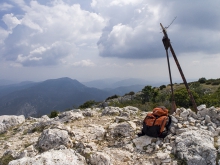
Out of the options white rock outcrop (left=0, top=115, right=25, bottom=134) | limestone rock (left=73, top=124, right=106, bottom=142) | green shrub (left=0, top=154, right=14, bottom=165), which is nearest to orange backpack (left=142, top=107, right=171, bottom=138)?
limestone rock (left=73, top=124, right=106, bottom=142)

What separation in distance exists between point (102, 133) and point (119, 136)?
909mm

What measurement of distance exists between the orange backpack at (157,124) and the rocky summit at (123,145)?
0.79ft

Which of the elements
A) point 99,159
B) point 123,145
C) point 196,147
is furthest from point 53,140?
point 196,147

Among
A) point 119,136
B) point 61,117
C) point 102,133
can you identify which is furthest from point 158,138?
point 61,117

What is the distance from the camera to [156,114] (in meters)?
9.34

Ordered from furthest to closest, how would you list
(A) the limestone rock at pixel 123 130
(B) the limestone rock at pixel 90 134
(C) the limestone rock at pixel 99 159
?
(A) the limestone rock at pixel 123 130, (B) the limestone rock at pixel 90 134, (C) the limestone rock at pixel 99 159

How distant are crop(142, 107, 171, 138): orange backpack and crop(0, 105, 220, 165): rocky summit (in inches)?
9.4

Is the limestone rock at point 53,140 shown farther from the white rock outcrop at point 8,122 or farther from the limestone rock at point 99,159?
the white rock outcrop at point 8,122

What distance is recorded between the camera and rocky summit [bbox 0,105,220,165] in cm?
706

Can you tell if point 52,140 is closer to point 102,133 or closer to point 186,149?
point 102,133

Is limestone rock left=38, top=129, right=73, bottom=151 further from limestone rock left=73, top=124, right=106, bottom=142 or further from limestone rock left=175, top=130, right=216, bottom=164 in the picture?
limestone rock left=175, top=130, right=216, bottom=164

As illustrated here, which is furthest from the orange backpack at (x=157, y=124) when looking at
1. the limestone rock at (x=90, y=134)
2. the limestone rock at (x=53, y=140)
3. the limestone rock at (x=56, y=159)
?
the limestone rock at (x=53, y=140)

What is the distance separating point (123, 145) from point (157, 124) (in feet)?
6.00

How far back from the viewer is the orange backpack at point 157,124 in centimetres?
877
